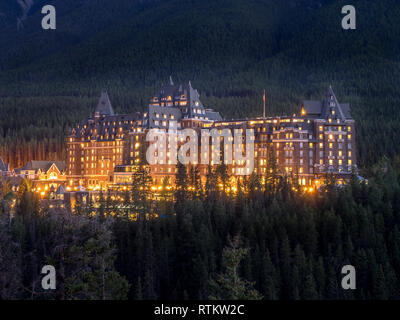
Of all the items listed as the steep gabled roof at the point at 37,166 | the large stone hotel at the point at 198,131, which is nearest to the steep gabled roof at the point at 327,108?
the large stone hotel at the point at 198,131

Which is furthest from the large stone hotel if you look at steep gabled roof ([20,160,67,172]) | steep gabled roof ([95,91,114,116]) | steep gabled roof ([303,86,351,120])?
steep gabled roof ([20,160,67,172])

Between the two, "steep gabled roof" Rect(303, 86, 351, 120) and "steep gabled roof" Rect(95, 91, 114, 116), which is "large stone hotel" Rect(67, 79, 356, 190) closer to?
"steep gabled roof" Rect(303, 86, 351, 120)

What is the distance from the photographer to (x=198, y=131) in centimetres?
15988

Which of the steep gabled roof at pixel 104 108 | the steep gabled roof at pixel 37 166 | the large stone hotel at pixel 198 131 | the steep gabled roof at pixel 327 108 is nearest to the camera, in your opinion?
the large stone hotel at pixel 198 131

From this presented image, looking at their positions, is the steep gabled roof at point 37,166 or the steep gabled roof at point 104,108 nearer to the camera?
the steep gabled roof at point 37,166

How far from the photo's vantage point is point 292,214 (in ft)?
332

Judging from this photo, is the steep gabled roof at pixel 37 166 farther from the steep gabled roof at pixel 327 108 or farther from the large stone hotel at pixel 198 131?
the steep gabled roof at pixel 327 108

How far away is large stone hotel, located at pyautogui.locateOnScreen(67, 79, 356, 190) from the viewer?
461ft

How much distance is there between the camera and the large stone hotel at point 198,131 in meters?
140

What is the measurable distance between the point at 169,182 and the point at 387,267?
7539 cm

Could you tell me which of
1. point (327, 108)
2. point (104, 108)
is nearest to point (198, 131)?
point (327, 108)
